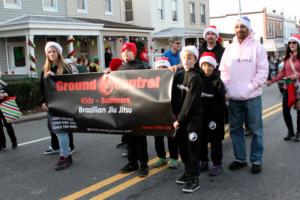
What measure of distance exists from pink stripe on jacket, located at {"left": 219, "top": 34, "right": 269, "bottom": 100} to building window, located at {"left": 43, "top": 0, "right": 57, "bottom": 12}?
1756cm

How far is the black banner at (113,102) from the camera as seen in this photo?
5145 mm

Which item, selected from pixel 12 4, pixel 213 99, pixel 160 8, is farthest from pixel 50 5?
pixel 213 99

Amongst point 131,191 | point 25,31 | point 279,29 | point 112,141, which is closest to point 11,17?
point 25,31

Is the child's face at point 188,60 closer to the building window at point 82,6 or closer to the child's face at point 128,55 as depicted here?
the child's face at point 128,55

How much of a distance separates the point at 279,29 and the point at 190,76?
2682 inches

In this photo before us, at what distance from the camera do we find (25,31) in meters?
18.4

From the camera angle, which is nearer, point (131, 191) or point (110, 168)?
point (131, 191)

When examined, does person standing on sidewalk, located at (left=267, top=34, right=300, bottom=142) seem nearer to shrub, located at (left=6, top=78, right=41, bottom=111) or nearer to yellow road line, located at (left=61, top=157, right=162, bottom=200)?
yellow road line, located at (left=61, top=157, right=162, bottom=200)

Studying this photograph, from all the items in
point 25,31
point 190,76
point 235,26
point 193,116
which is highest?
point 25,31

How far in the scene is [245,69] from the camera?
526 cm

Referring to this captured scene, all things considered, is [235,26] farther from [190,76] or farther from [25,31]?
[25,31]

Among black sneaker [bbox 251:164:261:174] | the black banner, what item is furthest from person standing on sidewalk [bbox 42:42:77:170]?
black sneaker [bbox 251:164:261:174]

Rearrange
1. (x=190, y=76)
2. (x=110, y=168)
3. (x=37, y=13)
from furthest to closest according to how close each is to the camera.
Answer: (x=37, y=13), (x=110, y=168), (x=190, y=76)

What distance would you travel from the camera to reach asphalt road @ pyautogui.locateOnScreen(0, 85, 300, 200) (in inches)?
Answer: 188
